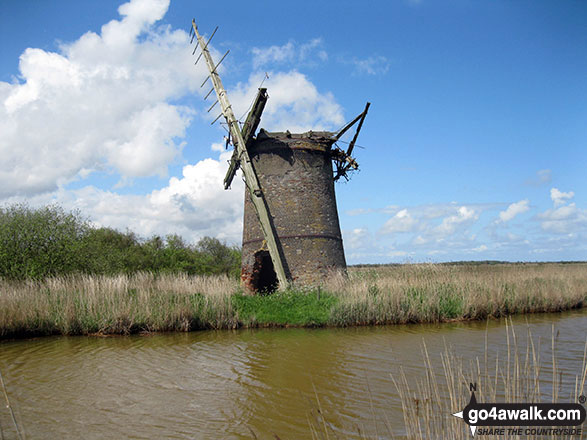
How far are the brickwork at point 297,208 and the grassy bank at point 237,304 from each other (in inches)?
33.5

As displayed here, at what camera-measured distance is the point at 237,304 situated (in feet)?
40.2

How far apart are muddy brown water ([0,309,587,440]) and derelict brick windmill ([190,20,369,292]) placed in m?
3.42

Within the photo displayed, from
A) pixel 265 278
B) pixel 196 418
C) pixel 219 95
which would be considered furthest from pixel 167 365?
pixel 219 95

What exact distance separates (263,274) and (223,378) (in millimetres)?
8775

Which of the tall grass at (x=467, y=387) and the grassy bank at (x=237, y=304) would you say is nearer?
the tall grass at (x=467, y=387)

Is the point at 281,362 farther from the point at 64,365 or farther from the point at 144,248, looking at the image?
the point at 144,248

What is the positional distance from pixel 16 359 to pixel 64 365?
1353mm

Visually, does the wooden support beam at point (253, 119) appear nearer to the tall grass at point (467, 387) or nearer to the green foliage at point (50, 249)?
the green foliage at point (50, 249)

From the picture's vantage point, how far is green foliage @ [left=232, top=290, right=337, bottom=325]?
37.6 feet

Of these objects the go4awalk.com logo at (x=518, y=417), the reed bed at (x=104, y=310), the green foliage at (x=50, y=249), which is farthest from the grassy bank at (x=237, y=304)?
the go4awalk.com logo at (x=518, y=417)

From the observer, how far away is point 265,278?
15.2 metres

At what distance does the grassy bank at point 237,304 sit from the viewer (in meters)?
10.5

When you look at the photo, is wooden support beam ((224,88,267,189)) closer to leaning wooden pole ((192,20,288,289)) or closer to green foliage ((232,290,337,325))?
leaning wooden pole ((192,20,288,289))

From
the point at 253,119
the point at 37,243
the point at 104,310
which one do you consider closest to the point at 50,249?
the point at 37,243
